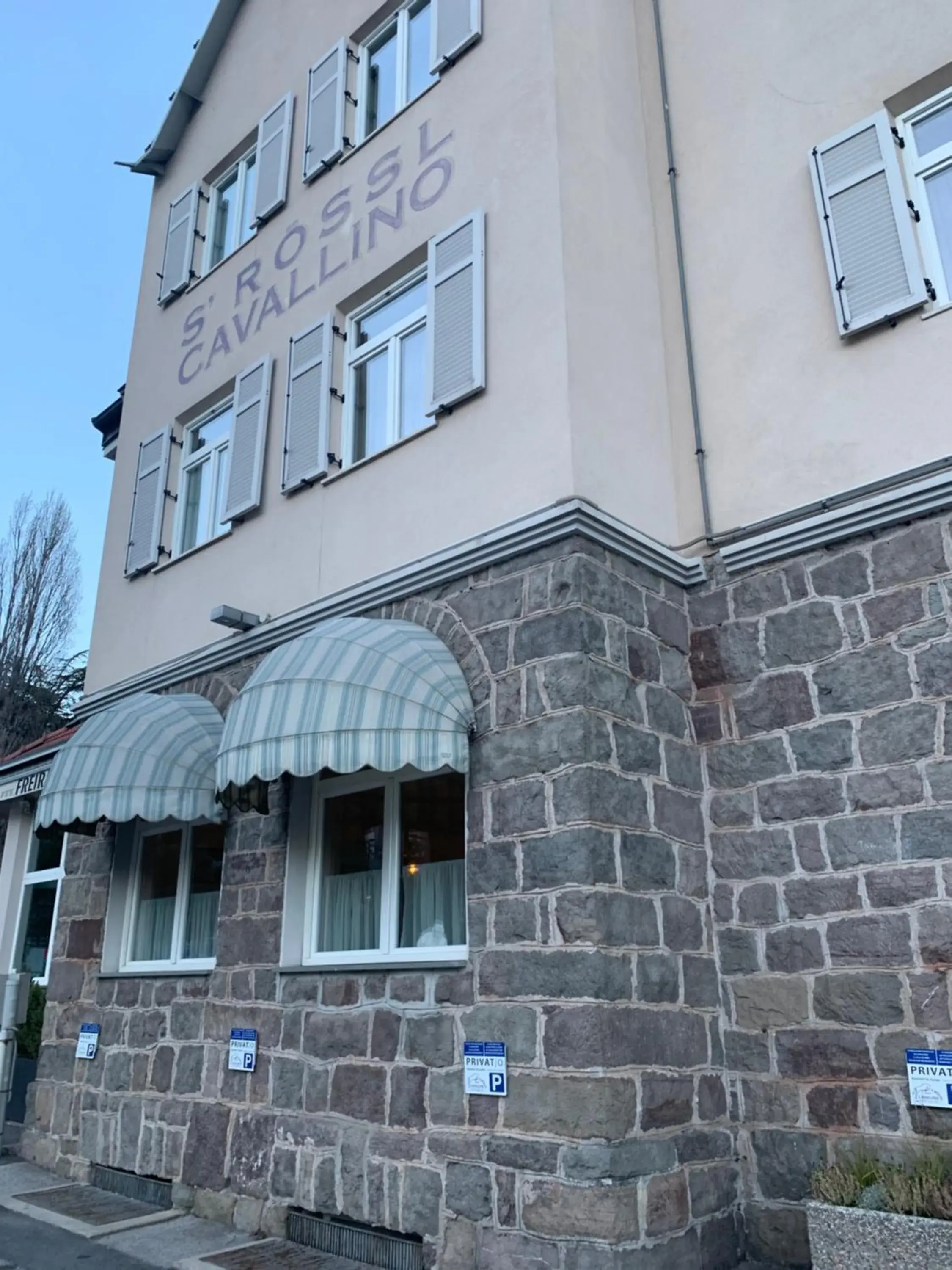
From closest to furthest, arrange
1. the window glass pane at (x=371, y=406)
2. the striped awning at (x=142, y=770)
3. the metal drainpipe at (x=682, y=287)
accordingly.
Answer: the metal drainpipe at (x=682, y=287) < the striped awning at (x=142, y=770) < the window glass pane at (x=371, y=406)

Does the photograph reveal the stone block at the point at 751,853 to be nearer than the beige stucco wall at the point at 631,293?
Yes

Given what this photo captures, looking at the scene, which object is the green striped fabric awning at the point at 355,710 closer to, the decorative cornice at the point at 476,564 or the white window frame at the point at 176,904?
the decorative cornice at the point at 476,564

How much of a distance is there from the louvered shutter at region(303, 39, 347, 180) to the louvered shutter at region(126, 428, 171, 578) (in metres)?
3.01

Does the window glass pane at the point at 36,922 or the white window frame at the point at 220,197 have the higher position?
the white window frame at the point at 220,197

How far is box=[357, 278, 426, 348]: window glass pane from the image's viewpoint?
26.5 feet

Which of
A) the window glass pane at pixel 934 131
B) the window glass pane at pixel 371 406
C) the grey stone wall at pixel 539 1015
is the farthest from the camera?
the window glass pane at pixel 371 406

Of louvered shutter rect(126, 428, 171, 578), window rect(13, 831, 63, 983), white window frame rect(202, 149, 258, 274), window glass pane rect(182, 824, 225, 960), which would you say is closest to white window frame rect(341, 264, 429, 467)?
white window frame rect(202, 149, 258, 274)

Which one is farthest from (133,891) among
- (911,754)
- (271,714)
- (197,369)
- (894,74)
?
(894,74)

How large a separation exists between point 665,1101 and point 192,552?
6247 mm

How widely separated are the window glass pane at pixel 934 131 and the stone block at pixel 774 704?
356cm

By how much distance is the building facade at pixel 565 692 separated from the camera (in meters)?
5.45

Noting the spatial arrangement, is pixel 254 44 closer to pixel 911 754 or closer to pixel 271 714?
pixel 271 714

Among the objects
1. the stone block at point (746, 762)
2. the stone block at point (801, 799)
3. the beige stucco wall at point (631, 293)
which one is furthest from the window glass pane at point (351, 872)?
the stone block at point (801, 799)

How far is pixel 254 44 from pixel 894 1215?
1198 centimetres
